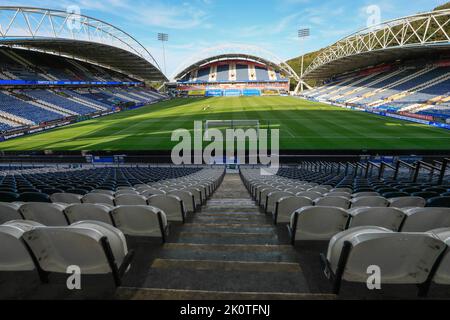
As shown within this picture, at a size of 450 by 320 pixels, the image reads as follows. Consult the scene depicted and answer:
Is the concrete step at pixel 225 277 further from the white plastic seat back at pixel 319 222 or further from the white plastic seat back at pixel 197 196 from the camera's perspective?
the white plastic seat back at pixel 197 196

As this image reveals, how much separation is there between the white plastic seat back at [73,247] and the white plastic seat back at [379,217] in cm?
255

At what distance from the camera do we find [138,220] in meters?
3.31

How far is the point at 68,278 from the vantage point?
7.57 feet

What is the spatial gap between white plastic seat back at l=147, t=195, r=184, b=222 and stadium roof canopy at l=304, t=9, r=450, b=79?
48550mm

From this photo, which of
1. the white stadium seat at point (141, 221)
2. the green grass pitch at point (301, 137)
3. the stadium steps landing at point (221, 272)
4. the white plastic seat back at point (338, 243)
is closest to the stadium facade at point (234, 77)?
the green grass pitch at point (301, 137)

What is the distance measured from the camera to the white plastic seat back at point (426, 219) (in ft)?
9.29

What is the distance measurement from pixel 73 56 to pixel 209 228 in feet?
247

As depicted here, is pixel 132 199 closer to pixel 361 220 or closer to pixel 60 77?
pixel 361 220

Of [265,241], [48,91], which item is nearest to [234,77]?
[48,91]

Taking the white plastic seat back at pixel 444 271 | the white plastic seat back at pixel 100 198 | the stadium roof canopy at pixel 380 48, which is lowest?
the white plastic seat back at pixel 100 198

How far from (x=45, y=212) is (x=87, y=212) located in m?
0.54

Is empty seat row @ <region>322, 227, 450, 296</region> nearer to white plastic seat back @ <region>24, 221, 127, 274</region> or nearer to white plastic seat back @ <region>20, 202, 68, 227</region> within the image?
white plastic seat back @ <region>24, 221, 127, 274</region>

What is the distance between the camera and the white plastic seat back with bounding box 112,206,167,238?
A: 3.23 meters

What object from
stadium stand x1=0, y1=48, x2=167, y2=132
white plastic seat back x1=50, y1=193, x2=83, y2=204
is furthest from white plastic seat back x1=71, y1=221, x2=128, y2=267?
stadium stand x1=0, y1=48, x2=167, y2=132
